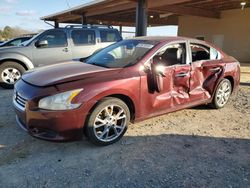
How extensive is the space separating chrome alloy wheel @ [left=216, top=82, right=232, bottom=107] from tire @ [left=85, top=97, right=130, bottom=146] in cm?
251

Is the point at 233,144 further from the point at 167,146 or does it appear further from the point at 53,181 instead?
the point at 53,181

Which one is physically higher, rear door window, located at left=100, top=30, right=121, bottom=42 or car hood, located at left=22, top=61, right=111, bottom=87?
rear door window, located at left=100, top=30, right=121, bottom=42

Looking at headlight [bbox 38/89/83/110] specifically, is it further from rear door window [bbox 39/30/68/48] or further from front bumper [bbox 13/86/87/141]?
rear door window [bbox 39/30/68/48]

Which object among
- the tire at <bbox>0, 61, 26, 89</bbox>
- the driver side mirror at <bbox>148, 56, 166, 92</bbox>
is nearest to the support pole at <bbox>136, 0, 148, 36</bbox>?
the tire at <bbox>0, 61, 26, 89</bbox>

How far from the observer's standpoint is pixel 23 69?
7746 millimetres

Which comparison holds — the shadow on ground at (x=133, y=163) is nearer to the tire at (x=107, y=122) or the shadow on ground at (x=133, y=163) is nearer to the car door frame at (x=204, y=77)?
the tire at (x=107, y=122)

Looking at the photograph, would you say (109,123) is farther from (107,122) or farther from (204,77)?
(204,77)

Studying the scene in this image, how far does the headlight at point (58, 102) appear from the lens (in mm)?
3381

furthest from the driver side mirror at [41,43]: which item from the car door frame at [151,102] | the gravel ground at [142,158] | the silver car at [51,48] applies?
the car door frame at [151,102]

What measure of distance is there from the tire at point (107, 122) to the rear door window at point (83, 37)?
512 centimetres

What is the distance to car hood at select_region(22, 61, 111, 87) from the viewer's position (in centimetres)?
368

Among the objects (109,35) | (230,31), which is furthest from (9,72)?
(230,31)

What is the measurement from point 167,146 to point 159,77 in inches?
43.2

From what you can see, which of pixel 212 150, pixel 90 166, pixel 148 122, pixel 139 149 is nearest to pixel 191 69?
pixel 148 122
